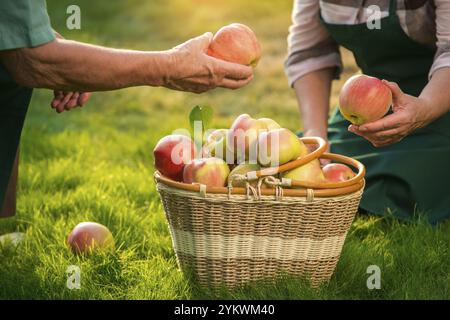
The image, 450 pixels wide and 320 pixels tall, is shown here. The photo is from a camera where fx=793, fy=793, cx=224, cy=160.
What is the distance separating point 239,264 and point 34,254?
73 centimetres

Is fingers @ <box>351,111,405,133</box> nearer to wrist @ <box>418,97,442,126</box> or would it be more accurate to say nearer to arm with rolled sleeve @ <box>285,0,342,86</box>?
wrist @ <box>418,97,442,126</box>

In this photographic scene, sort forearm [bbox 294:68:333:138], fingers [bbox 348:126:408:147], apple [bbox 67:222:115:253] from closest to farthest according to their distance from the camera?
fingers [bbox 348:126:408:147] < apple [bbox 67:222:115:253] < forearm [bbox 294:68:333:138]

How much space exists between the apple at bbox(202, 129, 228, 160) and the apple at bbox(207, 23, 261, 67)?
0.21 m

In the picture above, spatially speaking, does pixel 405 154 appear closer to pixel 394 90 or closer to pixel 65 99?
pixel 394 90

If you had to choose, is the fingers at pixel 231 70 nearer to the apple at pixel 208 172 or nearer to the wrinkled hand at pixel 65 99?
the apple at pixel 208 172

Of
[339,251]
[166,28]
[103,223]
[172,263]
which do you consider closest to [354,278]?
[339,251]

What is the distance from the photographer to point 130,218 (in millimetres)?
2748

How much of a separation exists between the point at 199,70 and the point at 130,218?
0.83 metres

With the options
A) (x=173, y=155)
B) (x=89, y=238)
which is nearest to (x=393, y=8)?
(x=173, y=155)

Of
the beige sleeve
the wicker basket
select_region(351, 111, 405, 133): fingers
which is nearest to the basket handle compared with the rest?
the wicker basket

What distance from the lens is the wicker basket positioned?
2.05m
